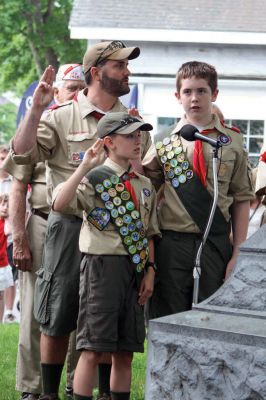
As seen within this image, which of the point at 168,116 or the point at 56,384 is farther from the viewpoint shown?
the point at 168,116

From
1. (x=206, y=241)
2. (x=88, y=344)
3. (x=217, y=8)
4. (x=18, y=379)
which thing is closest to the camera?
(x=88, y=344)

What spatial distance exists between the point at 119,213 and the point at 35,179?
3.57 ft

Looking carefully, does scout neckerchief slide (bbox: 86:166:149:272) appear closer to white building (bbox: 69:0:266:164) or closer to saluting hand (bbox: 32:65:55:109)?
saluting hand (bbox: 32:65:55:109)

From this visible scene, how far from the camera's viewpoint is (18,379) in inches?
244

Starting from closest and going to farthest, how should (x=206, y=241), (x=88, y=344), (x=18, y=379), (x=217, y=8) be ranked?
1. (x=88, y=344)
2. (x=206, y=241)
3. (x=18, y=379)
4. (x=217, y=8)

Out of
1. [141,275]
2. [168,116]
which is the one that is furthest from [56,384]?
[168,116]

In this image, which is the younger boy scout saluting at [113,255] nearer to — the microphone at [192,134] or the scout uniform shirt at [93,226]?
the scout uniform shirt at [93,226]

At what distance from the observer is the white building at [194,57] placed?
623 inches

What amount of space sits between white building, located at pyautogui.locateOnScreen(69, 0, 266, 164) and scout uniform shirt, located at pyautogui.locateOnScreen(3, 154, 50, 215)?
31.9 ft

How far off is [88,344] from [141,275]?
17.8 inches

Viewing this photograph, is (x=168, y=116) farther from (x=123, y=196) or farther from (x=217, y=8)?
(x=123, y=196)

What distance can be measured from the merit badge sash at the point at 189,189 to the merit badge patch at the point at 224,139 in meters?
0.23

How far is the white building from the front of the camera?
15.8 meters

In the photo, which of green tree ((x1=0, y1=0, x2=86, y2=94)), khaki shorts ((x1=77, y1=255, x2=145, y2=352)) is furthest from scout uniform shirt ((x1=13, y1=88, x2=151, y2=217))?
green tree ((x1=0, y1=0, x2=86, y2=94))
